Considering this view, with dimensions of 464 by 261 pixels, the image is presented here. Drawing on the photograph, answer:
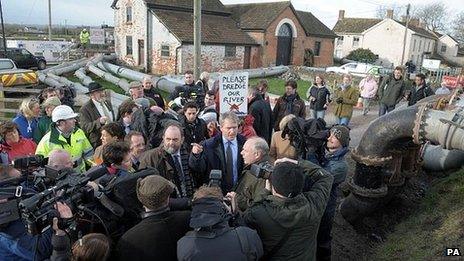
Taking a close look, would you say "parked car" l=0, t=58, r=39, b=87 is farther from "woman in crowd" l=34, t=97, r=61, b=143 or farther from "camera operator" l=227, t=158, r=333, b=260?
"camera operator" l=227, t=158, r=333, b=260

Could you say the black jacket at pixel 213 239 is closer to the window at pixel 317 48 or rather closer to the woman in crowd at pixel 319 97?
→ the woman in crowd at pixel 319 97

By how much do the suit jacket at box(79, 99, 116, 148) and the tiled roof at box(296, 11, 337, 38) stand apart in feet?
94.8

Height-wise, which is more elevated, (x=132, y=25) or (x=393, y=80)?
(x=132, y=25)

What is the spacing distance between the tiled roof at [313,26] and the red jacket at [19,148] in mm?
30301

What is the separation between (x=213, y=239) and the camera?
273 centimetres

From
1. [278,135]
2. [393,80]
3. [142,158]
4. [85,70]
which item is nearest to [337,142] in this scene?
[278,135]

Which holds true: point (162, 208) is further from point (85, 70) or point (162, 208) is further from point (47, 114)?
point (85, 70)

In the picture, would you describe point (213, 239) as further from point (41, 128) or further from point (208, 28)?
point (208, 28)

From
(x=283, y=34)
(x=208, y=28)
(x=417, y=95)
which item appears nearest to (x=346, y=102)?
(x=417, y=95)

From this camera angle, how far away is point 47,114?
619 cm

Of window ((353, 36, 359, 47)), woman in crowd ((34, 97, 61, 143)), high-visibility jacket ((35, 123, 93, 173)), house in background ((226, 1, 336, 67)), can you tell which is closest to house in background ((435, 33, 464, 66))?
window ((353, 36, 359, 47))

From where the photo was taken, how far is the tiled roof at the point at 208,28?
26922 mm

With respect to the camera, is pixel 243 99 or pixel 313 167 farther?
pixel 243 99

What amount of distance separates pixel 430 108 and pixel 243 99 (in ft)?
9.88
